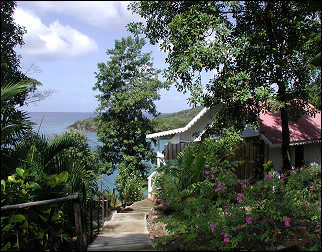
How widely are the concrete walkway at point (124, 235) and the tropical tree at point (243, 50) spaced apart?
4045 millimetres

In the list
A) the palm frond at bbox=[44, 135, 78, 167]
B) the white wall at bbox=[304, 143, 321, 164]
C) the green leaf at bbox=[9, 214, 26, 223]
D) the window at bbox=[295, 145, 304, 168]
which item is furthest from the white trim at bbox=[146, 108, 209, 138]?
the green leaf at bbox=[9, 214, 26, 223]

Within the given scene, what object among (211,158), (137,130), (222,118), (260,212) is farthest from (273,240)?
(137,130)

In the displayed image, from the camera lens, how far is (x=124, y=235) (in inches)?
238

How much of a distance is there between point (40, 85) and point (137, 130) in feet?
23.9

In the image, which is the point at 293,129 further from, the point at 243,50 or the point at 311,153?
the point at 243,50

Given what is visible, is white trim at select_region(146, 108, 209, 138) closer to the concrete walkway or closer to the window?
the concrete walkway

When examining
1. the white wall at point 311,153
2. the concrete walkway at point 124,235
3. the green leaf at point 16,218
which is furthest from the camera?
the white wall at point 311,153

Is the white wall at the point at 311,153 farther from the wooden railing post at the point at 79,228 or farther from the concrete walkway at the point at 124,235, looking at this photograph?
the wooden railing post at the point at 79,228

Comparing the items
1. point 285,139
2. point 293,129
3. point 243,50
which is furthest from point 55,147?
point 293,129

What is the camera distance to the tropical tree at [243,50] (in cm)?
912

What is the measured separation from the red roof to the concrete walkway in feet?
24.4

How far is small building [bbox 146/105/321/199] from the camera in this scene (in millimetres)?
12859

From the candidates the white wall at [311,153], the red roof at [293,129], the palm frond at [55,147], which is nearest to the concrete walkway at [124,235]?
the palm frond at [55,147]

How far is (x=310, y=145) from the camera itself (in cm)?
1616
